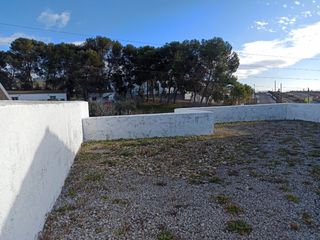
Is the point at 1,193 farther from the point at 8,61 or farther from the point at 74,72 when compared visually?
the point at 8,61

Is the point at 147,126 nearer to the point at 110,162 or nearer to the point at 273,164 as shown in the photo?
the point at 110,162

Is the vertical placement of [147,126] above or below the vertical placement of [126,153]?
above

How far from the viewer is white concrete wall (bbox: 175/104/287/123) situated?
12914 millimetres

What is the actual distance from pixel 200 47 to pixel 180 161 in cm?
2317

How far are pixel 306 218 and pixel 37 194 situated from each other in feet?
8.70

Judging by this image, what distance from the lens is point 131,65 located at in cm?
3042

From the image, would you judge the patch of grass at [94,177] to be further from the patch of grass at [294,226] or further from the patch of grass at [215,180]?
the patch of grass at [294,226]

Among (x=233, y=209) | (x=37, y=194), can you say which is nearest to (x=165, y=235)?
(x=233, y=209)

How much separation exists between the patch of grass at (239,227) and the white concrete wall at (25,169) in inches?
70.7

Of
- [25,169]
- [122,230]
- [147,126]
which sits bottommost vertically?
[122,230]

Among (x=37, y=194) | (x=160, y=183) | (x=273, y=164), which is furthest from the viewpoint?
(x=273, y=164)

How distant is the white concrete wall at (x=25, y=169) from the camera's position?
6.38ft

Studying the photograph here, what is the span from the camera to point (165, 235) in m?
2.82

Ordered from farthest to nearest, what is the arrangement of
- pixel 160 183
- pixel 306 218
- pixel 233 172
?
pixel 233 172
pixel 160 183
pixel 306 218
